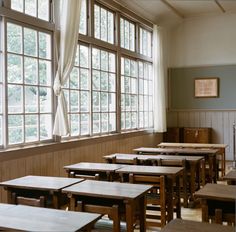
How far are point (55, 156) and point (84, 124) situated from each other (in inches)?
41.2

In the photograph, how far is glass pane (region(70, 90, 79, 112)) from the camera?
548cm

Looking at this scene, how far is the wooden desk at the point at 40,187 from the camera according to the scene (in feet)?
10.1

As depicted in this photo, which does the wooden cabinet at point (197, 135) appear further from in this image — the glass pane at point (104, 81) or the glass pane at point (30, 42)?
the glass pane at point (30, 42)

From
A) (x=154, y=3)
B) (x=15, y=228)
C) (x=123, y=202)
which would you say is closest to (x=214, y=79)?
(x=154, y=3)

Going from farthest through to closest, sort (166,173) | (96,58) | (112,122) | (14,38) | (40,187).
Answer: (112,122) < (96,58) < (14,38) < (166,173) < (40,187)

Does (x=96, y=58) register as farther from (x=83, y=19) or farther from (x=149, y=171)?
(x=149, y=171)

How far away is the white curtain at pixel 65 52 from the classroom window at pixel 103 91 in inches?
36.9

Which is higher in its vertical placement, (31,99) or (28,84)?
(28,84)

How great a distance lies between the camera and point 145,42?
839cm

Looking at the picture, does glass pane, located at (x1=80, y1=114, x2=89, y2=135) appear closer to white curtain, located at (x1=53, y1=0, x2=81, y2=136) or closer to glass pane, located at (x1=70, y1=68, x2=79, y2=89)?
glass pane, located at (x1=70, y1=68, x2=79, y2=89)

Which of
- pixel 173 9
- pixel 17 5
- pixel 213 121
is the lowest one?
pixel 213 121

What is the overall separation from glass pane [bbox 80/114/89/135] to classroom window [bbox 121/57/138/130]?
137 cm

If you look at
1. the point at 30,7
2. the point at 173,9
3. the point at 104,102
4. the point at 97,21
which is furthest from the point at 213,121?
the point at 30,7

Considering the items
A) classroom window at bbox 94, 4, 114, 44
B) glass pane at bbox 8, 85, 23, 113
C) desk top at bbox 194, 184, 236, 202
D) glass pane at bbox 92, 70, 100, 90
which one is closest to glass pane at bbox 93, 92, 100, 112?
glass pane at bbox 92, 70, 100, 90
